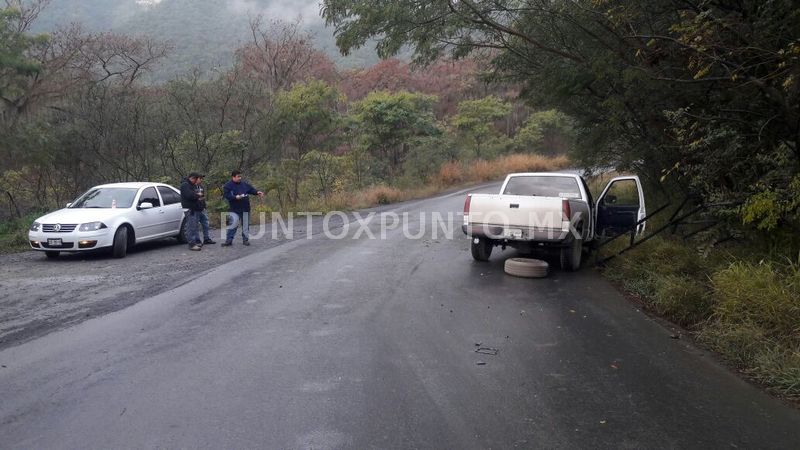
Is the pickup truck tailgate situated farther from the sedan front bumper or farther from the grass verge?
the sedan front bumper

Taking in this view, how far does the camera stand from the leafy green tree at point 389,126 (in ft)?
110

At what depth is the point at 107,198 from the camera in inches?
494

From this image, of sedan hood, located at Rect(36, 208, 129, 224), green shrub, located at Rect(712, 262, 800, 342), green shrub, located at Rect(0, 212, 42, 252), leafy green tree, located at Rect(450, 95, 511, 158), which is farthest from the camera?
leafy green tree, located at Rect(450, 95, 511, 158)

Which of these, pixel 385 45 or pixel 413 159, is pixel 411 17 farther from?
pixel 413 159

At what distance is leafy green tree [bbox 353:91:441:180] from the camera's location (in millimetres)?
33594

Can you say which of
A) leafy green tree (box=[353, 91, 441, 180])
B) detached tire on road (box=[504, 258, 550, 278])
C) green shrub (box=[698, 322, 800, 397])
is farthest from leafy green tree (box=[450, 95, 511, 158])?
green shrub (box=[698, 322, 800, 397])

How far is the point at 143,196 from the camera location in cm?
1288

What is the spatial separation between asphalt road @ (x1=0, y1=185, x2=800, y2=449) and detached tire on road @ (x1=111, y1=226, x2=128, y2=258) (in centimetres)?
388

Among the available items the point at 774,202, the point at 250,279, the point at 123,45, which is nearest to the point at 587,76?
the point at 774,202

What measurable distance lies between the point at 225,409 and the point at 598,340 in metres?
3.92

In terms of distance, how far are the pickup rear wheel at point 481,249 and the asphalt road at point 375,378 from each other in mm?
2416

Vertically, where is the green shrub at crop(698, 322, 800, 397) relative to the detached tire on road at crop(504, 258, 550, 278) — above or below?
below

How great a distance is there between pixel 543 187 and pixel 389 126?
2302 cm

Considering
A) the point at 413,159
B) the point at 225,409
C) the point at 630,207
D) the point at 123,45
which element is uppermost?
the point at 123,45
